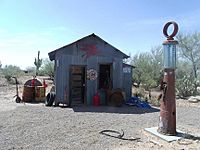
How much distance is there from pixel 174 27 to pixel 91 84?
7.31 m

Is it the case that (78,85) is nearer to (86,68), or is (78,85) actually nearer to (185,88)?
(86,68)

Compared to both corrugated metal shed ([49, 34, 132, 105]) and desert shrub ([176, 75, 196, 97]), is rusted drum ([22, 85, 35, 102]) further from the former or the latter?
desert shrub ([176, 75, 196, 97])

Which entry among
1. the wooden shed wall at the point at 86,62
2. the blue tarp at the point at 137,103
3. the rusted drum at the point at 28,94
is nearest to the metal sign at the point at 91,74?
the wooden shed wall at the point at 86,62

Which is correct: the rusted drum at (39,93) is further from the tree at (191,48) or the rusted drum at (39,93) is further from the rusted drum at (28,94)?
the tree at (191,48)

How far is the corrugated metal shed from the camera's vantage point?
1312 cm

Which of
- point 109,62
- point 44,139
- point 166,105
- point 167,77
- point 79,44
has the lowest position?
point 44,139

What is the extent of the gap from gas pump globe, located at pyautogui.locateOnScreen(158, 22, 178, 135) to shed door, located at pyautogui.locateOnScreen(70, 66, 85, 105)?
7.45 m

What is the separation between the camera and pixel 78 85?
558 inches

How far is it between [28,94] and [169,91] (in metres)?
10.3

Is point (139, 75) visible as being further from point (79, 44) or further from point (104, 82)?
point (79, 44)

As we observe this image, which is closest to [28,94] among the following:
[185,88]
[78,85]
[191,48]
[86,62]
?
[78,85]

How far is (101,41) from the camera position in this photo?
13.8 meters

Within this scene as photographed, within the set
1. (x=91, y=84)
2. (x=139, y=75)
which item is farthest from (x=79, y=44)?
(x=139, y=75)

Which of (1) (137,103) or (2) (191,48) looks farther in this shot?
(2) (191,48)
